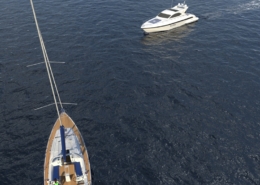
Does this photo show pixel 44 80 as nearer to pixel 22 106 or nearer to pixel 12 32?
pixel 22 106

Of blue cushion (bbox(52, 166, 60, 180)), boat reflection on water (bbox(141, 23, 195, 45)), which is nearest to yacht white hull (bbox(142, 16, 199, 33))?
boat reflection on water (bbox(141, 23, 195, 45))

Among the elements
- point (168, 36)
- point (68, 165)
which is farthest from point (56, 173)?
point (168, 36)

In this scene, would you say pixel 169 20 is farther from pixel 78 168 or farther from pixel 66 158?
pixel 78 168

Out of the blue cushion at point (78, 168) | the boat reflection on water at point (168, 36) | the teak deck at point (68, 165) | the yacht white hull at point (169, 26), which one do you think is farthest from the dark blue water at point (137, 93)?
the blue cushion at point (78, 168)

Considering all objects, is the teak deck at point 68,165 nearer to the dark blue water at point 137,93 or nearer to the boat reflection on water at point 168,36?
the dark blue water at point 137,93

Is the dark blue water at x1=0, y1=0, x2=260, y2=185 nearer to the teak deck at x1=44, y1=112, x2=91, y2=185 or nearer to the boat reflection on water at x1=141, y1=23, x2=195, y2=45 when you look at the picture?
the boat reflection on water at x1=141, y1=23, x2=195, y2=45

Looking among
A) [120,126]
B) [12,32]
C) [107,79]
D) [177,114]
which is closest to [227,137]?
[177,114]

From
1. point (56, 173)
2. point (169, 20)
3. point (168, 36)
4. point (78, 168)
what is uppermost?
point (169, 20)
